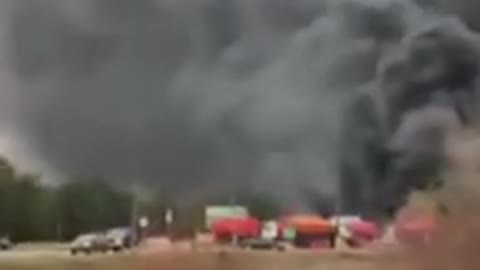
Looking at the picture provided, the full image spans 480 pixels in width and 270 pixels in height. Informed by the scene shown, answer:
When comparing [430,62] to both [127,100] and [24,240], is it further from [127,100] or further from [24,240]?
[24,240]

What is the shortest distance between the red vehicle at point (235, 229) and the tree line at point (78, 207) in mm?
67

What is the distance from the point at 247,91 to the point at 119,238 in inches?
42.4

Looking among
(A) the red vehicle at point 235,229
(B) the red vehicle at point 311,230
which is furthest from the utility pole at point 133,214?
(B) the red vehicle at point 311,230

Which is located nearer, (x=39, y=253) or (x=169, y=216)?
(x=39, y=253)

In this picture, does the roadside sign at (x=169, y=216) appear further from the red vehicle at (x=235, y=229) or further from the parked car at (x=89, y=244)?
the parked car at (x=89, y=244)

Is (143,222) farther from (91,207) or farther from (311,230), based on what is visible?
(311,230)

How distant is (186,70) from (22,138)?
0.98 meters

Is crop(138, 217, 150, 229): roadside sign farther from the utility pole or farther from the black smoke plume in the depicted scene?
the black smoke plume

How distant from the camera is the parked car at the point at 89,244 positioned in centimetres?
728

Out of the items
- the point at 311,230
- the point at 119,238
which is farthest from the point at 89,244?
the point at 311,230

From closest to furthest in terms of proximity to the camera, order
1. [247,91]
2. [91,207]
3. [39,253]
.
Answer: [39,253] < [91,207] < [247,91]

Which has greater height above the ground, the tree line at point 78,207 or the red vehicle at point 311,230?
the tree line at point 78,207

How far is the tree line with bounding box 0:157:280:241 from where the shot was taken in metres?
7.34

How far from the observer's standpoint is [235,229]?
7.30 m
